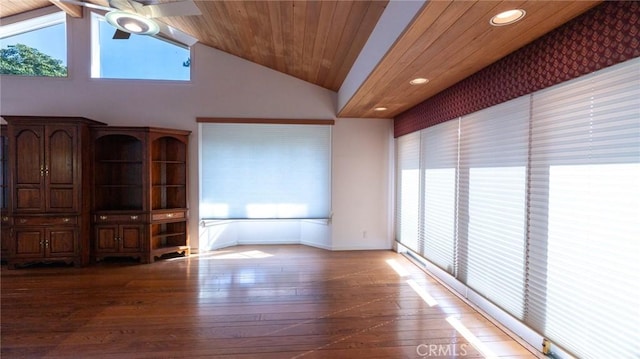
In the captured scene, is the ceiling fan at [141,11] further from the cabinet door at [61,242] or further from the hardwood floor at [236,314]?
the cabinet door at [61,242]

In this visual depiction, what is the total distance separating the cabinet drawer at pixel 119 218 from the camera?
440cm

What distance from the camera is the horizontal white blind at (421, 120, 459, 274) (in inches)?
135

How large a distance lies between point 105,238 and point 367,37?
177 inches

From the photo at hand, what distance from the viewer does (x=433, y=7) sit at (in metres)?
1.66

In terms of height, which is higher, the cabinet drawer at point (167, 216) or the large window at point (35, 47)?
the large window at point (35, 47)

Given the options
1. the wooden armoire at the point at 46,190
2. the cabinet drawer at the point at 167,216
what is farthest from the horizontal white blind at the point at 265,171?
the wooden armoire at the point at 46,190

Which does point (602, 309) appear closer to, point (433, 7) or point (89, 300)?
point (433, 7)

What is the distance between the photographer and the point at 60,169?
4172 mm

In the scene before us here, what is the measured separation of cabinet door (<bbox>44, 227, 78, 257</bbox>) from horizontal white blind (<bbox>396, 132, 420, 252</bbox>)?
483 centimetres

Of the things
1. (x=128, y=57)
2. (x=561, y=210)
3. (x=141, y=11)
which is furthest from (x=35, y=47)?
(x=561, y=210)

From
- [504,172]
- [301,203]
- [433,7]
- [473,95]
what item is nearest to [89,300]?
[301,203]

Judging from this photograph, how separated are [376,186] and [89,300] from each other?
13.7ft

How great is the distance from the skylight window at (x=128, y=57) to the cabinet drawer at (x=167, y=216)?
2.21 meters

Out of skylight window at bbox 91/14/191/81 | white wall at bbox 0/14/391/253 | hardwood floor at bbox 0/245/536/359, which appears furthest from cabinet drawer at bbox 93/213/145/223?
skylight window at bbox 91/14/191/81
